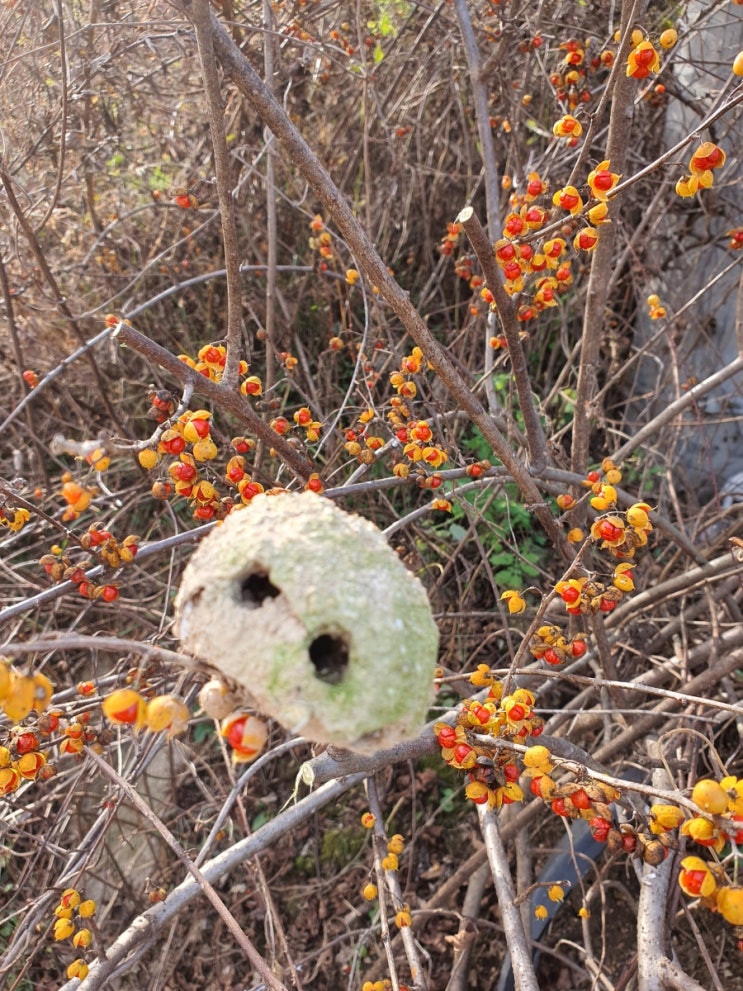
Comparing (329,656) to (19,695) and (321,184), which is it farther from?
(321,184)

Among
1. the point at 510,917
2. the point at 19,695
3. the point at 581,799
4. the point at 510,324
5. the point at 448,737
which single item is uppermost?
the point at 19,695

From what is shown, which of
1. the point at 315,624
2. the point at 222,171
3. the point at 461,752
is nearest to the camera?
the point at 315,624

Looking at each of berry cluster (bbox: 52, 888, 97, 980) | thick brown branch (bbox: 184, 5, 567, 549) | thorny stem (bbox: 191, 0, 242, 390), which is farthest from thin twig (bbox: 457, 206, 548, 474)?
berry cluster (bbox: 52, 888, 97, 980)

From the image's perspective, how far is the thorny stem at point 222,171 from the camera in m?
1.15

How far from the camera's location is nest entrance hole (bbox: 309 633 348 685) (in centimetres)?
62

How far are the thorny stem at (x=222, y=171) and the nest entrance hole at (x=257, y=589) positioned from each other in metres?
0.68

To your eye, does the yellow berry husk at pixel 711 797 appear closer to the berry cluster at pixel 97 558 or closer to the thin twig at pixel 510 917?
the thin twig at pixel 510 917

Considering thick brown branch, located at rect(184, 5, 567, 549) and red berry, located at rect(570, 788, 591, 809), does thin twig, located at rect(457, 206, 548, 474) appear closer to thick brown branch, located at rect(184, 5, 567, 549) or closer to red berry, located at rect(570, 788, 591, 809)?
thick brown branch, located at rect(184, 5, 567, 549)

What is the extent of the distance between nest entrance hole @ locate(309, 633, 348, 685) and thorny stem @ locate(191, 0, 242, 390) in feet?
2.43

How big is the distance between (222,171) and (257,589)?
0.96m

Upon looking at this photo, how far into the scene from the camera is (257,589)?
0.67m

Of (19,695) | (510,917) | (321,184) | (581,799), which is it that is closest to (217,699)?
(19,695)

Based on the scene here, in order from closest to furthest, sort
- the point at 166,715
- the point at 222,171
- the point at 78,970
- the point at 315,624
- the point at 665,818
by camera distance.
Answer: the point at 315,624, the point at 166,715, the point at 665,818, the point at 222,171, the point at 78,970

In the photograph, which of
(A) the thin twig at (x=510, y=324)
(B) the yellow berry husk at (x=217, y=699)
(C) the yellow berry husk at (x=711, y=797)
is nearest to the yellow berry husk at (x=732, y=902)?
(C) the yellow berry husk at (x=711, y=797)
